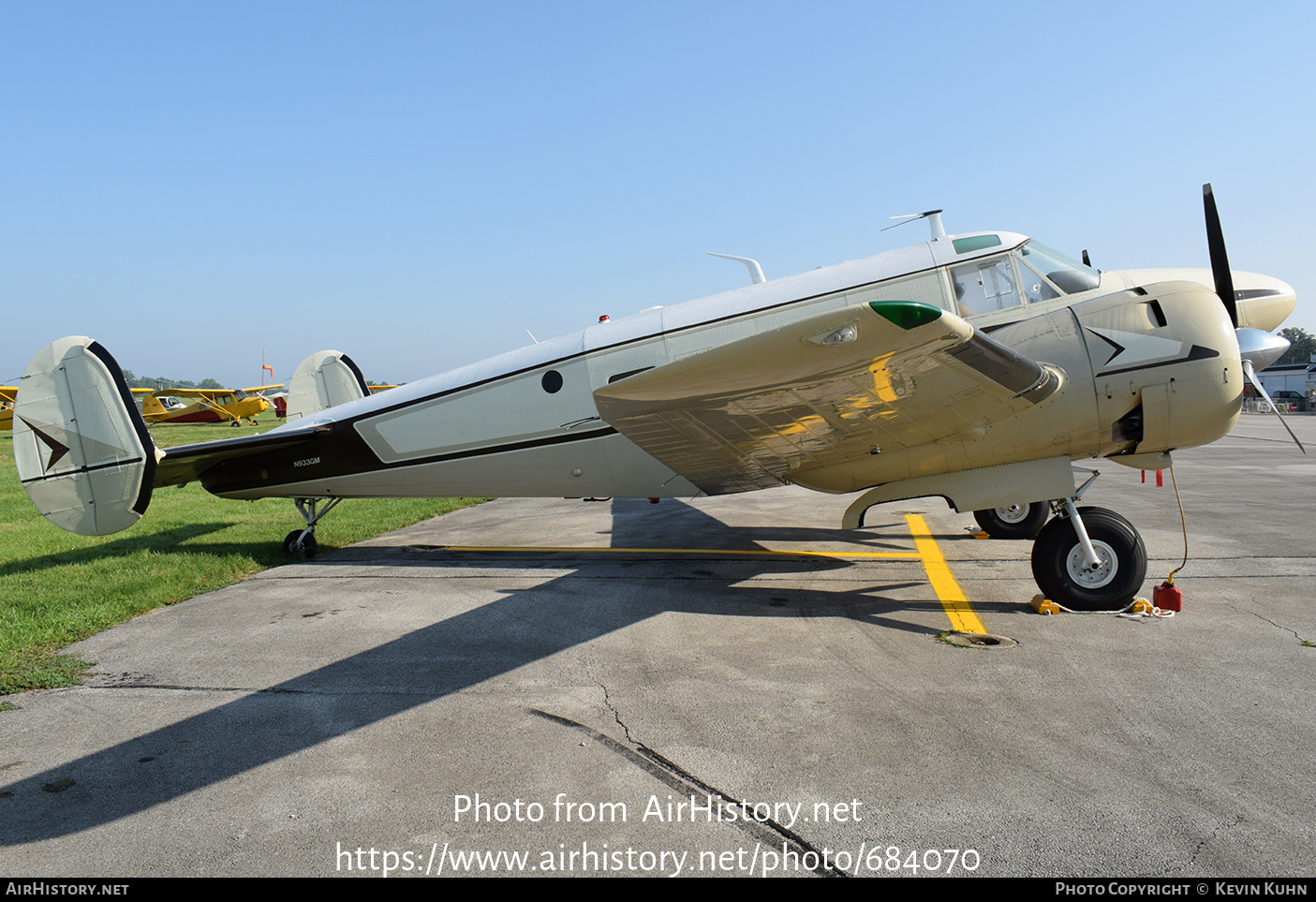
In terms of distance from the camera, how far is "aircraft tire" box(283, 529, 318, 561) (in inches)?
345

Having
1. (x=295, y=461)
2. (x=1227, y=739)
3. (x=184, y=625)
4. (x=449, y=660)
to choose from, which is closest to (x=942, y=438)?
(x=1227, y=739)

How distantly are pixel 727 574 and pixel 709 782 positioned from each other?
159 inches

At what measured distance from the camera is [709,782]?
10.4 feet

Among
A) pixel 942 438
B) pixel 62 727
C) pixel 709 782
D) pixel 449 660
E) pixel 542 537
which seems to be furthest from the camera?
pixel 542 537

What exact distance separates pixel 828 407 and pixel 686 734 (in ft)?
8.21

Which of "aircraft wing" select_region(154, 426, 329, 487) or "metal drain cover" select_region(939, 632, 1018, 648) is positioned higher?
"aircraft wing" select_region(154, 426, 329, 487)

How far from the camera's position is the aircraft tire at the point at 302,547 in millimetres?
8766

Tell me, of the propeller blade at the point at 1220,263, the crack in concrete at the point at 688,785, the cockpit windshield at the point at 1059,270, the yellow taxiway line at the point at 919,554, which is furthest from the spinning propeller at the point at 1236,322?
the crack in concrete at the point at 688,785

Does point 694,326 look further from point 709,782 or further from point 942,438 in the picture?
point 709,782

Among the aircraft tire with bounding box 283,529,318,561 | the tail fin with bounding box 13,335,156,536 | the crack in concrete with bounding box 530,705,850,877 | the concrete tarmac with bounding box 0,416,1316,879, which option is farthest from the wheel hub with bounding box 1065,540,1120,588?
the tail fin with bounding box 13,335,156,536

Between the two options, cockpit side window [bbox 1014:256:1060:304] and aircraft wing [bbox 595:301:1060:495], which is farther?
cockpit side window [bbox 1014:256:1060:304]

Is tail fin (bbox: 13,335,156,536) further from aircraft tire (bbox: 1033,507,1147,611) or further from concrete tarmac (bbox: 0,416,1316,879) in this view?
aircraft tire (bbox: 1033,507,1147,611)

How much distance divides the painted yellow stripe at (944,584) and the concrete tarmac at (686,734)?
8 cm

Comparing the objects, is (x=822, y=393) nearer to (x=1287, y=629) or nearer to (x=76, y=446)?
(x=1287, y=629)
